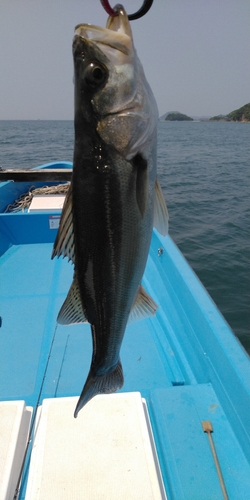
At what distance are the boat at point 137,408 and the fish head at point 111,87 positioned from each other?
1967 millimetres

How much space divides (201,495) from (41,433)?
1143 millimetres

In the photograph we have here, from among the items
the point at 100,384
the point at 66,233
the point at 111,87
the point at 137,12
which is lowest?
the point at 100,384

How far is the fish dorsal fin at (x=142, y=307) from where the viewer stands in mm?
1646

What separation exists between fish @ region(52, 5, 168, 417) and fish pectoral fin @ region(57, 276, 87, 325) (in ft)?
0.33

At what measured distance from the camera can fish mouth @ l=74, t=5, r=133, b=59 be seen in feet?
4.25

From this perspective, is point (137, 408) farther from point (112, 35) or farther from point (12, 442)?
point (112, 35)

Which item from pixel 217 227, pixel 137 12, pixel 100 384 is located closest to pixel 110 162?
pixel 137 12

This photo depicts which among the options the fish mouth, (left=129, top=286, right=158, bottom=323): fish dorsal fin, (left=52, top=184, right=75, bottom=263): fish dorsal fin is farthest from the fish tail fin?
the fish mouth

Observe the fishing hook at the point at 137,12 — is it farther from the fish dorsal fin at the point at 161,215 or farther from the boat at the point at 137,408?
the boat at the point at 137,408

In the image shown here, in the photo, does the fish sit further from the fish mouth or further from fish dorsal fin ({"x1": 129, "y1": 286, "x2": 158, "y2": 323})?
fish dorsal fin ({"x1": 129, "y1": 286, "x2": 158, "y2": 323})

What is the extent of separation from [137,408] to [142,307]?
1.27 m

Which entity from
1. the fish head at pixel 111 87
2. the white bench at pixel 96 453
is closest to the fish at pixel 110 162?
the fish head at pixel 111 87

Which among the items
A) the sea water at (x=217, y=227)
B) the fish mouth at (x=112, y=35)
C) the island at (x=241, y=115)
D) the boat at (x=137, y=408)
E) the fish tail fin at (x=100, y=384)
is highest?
the island at (x=241, y=115)

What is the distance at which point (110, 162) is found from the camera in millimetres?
1327
